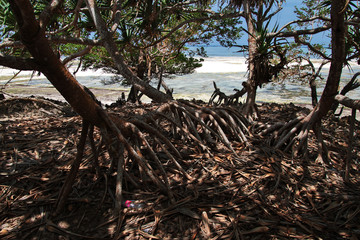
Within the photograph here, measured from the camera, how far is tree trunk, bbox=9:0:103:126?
152 centimetres

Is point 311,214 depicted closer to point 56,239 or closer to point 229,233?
point 229,233

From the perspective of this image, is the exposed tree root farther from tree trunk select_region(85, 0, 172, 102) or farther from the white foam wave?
the white foam wave

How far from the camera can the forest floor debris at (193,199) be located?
2195 mm

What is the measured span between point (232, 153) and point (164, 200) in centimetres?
129

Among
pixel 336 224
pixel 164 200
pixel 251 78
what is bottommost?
pixel 336 224

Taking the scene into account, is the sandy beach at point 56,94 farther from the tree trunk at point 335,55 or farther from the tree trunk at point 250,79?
the tree trunk at point 335,55

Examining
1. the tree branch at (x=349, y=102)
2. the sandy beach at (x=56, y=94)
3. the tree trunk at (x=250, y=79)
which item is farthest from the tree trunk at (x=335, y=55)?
the sandy beach at (x=56, y=94)

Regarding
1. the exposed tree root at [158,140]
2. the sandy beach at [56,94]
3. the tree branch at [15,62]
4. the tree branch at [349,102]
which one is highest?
the tree branch at [15,62]

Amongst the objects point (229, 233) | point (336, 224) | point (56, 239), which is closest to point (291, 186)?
point (336, 224)

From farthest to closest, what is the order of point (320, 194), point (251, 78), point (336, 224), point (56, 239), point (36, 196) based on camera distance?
point (251, 78), point (320, 194), point (36, 196), point (336, 224), point (56, 239)

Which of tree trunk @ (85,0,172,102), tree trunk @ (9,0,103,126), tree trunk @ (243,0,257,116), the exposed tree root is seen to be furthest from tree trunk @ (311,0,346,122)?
tree trunk @ (9,0,103,126)

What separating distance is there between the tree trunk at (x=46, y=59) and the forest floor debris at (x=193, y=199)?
81 cm

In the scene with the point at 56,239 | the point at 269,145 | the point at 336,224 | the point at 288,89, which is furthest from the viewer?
the point at 288,89

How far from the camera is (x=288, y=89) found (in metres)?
14.5
